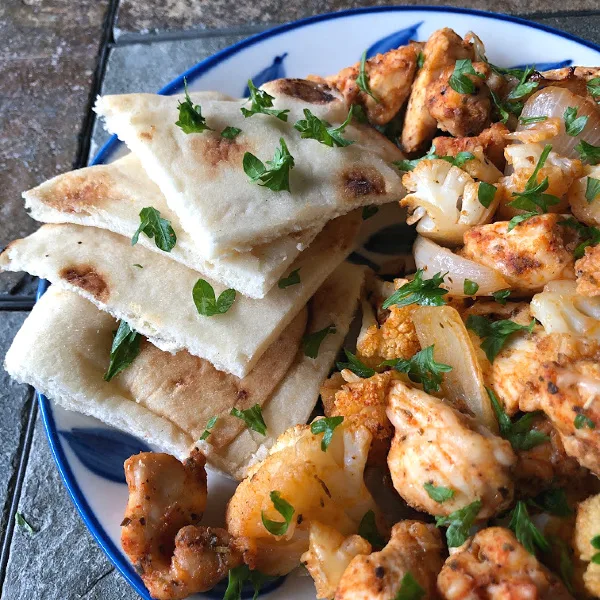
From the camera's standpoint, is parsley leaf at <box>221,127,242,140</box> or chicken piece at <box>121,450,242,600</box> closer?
chicken piece at <box>121,450,242,600</box>

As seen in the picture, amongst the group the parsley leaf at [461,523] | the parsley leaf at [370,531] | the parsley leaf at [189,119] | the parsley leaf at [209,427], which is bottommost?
the parsley leaf at [209,427]

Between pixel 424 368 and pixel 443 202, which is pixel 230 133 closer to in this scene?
pixel 443 202

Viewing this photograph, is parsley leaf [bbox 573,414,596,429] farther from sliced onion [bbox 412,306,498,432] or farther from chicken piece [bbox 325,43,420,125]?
chicken piece [bbox 325,43,420,125]

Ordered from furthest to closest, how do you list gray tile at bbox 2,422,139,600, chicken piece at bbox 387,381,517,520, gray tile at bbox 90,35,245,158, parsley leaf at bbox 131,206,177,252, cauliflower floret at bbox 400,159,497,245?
gray tile at bbox 90,35,245,158 < gray tile at bbox 2,422,139,600 < parsley leaf at bbox 131,206,177,252 < cauliflower floret at bbox 400,159,497,245 < chicken piece at bbox 387,381,517,520

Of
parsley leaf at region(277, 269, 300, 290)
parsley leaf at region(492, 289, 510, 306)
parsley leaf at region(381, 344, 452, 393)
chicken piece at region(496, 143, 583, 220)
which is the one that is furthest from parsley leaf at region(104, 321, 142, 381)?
chicken piece at region(496, 143, 583, 220)

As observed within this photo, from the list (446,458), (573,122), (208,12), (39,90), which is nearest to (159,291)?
(446,458)

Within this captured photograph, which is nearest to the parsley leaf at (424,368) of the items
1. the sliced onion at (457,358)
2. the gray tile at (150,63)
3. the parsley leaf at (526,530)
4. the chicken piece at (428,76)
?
the sliced onion at (457,358)

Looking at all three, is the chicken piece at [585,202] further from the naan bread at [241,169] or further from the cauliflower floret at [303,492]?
the cauliflower floret at [303,492]
